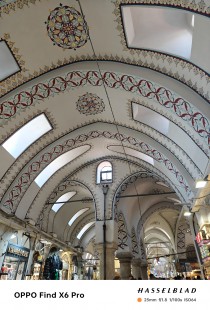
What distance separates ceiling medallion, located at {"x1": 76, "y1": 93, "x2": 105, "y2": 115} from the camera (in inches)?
299

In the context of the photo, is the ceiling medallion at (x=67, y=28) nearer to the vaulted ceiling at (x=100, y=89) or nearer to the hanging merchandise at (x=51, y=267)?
the vaulted ceiling at (x=100, y=89)

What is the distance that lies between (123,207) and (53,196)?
401cm

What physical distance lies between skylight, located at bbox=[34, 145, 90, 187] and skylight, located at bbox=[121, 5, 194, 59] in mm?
6058

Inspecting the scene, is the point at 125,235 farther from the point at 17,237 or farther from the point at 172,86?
the point at 172,86

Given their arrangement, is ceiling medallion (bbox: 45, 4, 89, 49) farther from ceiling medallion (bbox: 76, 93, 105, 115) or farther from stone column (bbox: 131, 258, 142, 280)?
stone column (bbox: 131, 258, 142, 280)

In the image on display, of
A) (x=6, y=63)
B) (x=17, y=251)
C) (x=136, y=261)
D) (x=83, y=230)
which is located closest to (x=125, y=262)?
(x=136, y=261)

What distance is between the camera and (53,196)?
1204 cm

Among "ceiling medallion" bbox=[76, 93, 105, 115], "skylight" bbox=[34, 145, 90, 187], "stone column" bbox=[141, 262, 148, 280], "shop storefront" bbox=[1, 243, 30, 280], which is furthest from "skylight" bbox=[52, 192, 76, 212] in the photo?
"stone column" bbox=[141, 262, 148, 280]

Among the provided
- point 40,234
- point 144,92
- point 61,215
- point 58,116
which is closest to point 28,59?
point 58,116

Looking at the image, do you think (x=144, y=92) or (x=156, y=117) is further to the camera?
(x=156, y=117)

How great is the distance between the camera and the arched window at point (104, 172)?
1220cm

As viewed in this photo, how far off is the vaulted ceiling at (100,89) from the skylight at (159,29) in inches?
0.9

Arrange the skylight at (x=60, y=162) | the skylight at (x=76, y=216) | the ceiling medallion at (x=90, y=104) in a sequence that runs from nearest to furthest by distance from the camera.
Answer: the ceiling medallion at (x=90, y=104)
the skylight at (x=60, y=162)
the skylight at (x=76, y=216)

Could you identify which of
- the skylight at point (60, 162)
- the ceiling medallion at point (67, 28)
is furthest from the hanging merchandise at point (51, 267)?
the ceiling medallion at point (67, 28)
